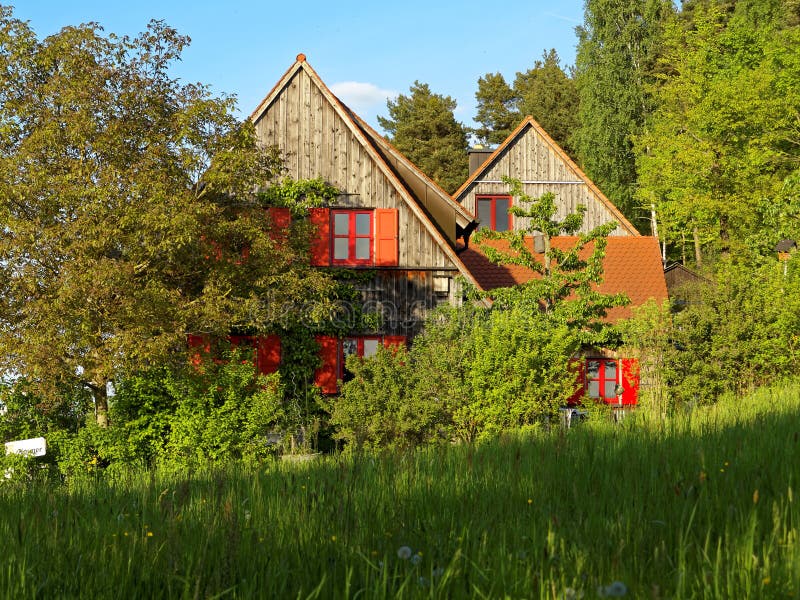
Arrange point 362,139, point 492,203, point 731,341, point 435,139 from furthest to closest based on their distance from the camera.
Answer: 1. point 435,139
2. point 492,203
3. point 362,139
4. point 731,341

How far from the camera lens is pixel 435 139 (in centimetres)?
5516

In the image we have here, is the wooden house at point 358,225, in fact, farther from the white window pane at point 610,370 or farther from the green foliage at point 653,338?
the white window pane at point 610,370

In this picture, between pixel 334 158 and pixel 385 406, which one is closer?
pixel 385 406

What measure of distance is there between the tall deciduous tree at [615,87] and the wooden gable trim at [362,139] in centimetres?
2614

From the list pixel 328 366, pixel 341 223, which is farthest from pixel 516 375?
pixel 341 223

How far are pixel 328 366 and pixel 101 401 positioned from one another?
6.11 meters

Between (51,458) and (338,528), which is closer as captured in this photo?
(338,528)

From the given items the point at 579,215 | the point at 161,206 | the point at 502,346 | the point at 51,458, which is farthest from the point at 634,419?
the point at 579,215

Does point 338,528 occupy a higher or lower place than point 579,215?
lower

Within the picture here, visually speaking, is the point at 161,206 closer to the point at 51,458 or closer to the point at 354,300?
the point at 51,458

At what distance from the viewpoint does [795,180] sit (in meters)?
19.0

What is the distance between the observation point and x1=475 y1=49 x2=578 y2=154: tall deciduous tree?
180ft

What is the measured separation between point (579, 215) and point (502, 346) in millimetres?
6037

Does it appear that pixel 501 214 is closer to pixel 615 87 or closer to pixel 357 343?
pixel 357 343
